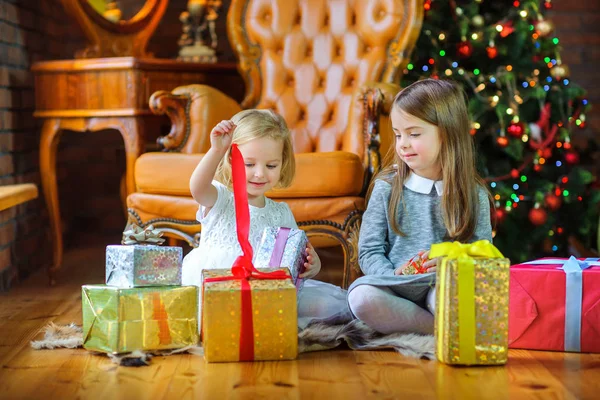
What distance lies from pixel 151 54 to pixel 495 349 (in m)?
2.62

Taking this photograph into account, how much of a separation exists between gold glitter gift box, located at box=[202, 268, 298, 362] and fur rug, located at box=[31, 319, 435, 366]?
106 mm

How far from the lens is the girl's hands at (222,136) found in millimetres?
2092

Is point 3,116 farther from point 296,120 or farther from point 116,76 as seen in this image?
point 296,120

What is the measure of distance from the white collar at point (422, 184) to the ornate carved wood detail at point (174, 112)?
3.42ft

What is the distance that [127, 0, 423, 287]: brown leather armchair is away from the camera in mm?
2691

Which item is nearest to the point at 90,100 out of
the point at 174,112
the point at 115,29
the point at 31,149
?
the point at 174,112

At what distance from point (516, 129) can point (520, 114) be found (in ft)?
0.56

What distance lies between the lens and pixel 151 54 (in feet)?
13.2

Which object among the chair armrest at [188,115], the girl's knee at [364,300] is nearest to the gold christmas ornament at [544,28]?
the chair armrest at [188,115]

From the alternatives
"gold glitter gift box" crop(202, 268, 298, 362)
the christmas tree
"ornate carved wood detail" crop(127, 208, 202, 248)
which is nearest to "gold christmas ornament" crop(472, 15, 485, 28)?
the christmas tree

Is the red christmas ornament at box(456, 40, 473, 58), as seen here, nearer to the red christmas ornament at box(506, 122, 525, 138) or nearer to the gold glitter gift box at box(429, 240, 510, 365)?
the red christmas ornament at box(506, 122, 525, 138)

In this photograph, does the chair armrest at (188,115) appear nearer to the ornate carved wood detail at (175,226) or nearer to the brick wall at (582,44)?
the ornate carved wood detail at (175,226)

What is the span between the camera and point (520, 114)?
11.8 ft

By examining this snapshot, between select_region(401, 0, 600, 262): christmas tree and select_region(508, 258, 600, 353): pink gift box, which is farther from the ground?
select_region(401, 0, 600, 262): christmas tree
